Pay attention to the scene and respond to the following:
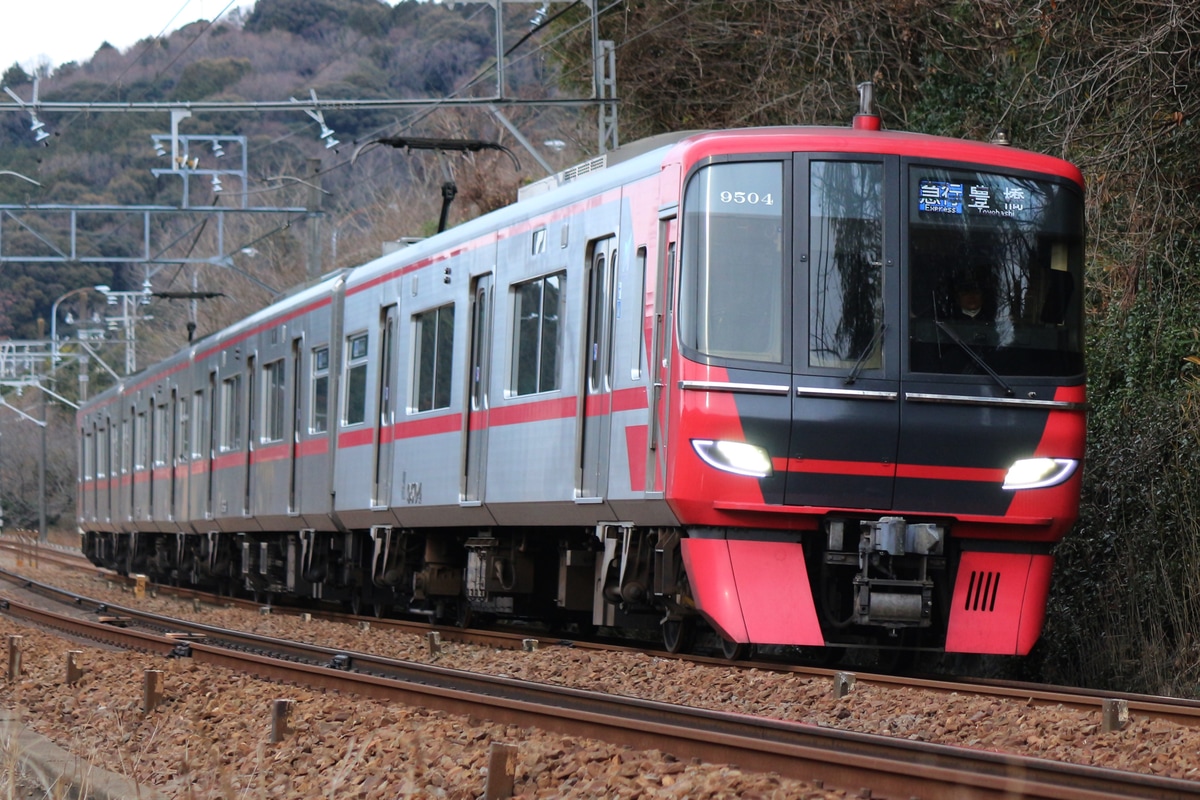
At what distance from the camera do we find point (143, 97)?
72.2 metres

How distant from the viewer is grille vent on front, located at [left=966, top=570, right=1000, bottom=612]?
932 centimetres

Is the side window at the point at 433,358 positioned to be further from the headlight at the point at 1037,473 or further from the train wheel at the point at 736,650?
the headlight at the point at 1037,473

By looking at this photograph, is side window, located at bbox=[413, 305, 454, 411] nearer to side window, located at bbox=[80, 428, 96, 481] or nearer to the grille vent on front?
the grille vent on front

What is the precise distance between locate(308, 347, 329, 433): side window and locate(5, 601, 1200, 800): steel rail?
22.2ft

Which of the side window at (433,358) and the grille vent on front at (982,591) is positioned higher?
the side window at (433,358)

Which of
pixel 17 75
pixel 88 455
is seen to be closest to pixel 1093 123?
pixel 88 455

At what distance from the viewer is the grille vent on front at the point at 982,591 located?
9320mm

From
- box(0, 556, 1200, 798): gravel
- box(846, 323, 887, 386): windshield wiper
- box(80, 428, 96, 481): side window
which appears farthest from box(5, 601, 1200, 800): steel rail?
box(80, 428, 96, 481): side window

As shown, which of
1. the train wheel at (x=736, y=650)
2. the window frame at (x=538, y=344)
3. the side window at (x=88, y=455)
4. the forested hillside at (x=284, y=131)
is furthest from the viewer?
the forested hillside at (x=284, y=131)

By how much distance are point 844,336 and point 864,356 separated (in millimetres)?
152

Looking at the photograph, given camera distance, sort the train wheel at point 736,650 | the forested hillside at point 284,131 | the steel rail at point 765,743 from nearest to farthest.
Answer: the steel rail at point 765,743, the train wheel at point 736,650, the forested hillside at point 284,131

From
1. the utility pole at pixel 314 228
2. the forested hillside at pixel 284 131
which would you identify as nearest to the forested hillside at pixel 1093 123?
the utility pole at pixel 314 228

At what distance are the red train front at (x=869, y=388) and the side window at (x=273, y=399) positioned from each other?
951cm

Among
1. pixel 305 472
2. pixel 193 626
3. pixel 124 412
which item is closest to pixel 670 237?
pixel 193 626
